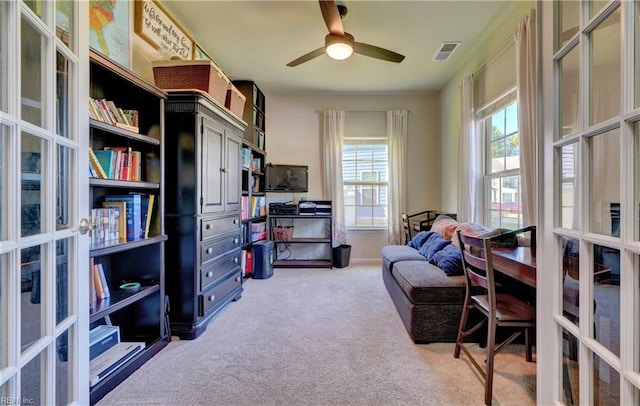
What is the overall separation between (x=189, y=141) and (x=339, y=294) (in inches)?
85.3

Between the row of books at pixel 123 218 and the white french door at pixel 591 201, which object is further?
the row of books at pixel 123 218

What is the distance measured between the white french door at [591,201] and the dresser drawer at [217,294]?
83.1 inches

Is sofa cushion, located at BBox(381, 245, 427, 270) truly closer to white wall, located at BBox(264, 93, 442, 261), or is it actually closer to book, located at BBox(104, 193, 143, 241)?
white wall, located at BBox(264, 93, 442, 261)

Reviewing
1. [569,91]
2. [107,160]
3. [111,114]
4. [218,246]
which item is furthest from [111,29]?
[569,91]

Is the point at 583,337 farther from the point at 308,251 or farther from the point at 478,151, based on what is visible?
the point at 308,251

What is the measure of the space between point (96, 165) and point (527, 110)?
10.1ft

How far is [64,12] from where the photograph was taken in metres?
0.98

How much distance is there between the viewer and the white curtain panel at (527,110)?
2.29 meters

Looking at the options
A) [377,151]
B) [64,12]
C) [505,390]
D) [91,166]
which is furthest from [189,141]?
[377,151]

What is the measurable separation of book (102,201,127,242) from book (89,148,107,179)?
220 millimetres

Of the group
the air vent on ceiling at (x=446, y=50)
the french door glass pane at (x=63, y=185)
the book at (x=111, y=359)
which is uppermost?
the air vent on ceiling at (x=446, y=50)

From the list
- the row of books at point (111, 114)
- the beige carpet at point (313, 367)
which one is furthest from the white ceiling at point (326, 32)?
the beige carpet at point (313, 367)

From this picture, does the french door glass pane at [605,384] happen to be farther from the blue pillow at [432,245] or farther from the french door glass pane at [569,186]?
the blue pillow at [432,245]

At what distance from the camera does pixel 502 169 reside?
308cm
